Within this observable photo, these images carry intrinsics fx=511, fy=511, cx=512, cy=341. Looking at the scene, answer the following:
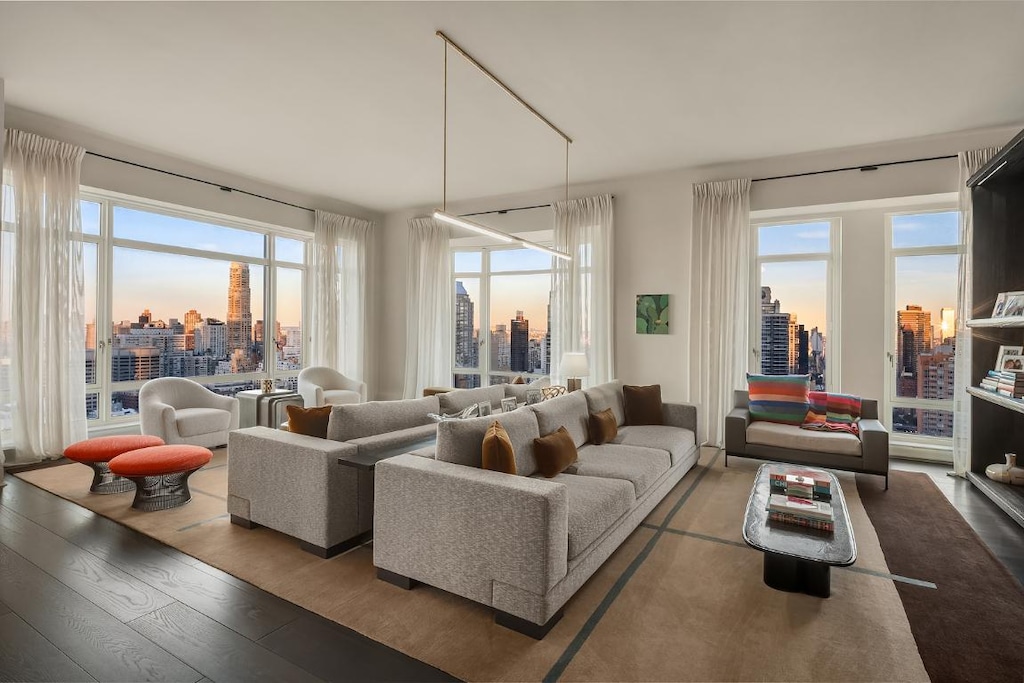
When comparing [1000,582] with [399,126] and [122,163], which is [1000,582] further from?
[122,163]

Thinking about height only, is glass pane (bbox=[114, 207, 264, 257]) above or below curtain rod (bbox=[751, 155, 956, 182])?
below

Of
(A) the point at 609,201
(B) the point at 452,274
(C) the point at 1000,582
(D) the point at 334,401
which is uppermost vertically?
(A) the point at 609,201

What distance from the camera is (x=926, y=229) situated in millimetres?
5289

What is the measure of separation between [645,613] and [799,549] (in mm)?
762

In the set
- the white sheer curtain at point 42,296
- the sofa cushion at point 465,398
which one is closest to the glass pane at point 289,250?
the white sheer curtain at point 42,296

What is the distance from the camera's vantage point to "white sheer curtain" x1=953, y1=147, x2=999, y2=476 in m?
4.49

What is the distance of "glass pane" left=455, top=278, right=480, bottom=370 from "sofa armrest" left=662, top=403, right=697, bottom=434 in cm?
359

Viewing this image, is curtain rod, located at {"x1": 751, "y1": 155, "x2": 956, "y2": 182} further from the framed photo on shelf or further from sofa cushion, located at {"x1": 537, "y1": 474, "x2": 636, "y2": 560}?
sofa cushion, located at {"x1": 537, "y1": 474, "x2": 636, "y2": 560}

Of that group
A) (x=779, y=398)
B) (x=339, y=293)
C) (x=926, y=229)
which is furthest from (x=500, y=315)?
(x=926, y=229)

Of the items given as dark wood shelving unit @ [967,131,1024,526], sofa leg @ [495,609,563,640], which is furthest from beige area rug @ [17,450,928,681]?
dark wood shelving unit @ [967,131,1024,526]

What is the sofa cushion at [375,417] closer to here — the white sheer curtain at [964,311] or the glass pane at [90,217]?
the glass pane at [90,217]

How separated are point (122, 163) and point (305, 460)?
172 inches

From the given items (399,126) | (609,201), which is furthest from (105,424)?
(609,201)

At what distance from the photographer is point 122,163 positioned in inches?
204
